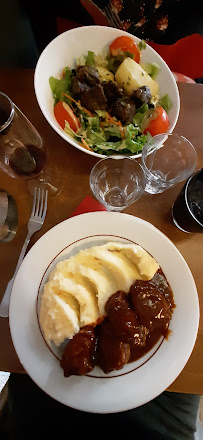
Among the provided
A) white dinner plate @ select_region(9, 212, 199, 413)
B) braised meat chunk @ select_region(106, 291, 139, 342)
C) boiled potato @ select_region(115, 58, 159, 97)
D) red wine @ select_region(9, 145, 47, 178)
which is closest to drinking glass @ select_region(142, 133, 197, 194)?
white dinner plate @ select_region(9, 212, 199, 413)

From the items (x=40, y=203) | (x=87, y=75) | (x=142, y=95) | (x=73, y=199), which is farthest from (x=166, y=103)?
(x=40, y=203)

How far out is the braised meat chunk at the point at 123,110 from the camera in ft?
5.45

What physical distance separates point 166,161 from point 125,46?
0.63m

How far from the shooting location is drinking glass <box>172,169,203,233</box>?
145 cm

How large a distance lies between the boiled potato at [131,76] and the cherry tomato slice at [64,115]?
→ 328mm

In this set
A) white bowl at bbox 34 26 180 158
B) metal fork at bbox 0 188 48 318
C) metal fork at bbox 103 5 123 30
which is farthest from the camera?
metal fork at bbox 103 5 123 30

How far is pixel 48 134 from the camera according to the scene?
1.68 metres

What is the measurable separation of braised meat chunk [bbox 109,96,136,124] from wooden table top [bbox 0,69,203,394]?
244 millimetres

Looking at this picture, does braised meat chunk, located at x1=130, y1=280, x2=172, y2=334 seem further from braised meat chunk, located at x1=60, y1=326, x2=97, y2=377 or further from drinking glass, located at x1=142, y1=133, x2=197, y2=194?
drinking glass, located at x1=142, y1=133, x2=197, y2=194

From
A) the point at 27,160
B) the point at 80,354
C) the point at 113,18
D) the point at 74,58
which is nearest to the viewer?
the point at 80,354

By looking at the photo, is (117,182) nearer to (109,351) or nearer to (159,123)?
(159,123)

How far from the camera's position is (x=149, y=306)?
124cm

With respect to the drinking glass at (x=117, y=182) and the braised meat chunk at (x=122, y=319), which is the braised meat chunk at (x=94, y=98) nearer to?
the drinking glass at (x=117, y=182)

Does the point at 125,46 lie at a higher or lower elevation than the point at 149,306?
higher
